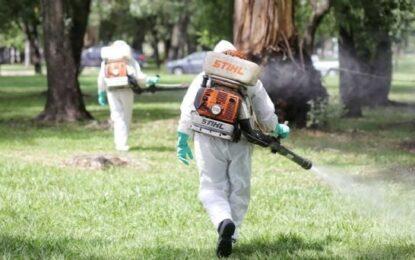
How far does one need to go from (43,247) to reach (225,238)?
62.4 inches

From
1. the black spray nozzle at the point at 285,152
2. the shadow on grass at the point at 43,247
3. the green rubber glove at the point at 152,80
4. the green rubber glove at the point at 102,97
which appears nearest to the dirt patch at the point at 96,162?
the green rubber glove at the point at 152,80

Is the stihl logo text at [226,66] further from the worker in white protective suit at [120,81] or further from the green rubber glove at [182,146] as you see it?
the worker in white protective suit at [120,81]

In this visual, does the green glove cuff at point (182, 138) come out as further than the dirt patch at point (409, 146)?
No

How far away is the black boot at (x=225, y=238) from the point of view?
6273 mm

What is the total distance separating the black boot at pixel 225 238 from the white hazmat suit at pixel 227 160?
336 mm

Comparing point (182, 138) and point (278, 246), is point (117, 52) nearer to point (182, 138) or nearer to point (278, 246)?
point (182, 138)

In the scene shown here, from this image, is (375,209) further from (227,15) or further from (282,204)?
(227,15)

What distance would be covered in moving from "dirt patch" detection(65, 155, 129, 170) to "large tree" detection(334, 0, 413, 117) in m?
8.42

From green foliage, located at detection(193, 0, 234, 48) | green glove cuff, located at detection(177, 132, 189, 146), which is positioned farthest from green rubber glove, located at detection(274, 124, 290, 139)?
green foliage, located at detection(193, 0, 234, 48)

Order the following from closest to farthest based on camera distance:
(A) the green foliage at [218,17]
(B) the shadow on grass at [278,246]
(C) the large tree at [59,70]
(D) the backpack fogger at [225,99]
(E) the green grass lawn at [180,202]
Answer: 1. (D) the backpack fogger at [225,99]
2. (B) the shadow on grass at [278,246]
3. (E) the green grass lawn at [180,202]
4. (C) the large tree at [59,70]
5. (A) the green foliage at [218,17]

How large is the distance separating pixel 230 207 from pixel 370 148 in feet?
30.5

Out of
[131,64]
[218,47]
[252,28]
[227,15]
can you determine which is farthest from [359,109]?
[218,47]

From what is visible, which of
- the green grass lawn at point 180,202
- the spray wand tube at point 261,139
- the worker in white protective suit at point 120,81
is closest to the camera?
the spray wand tube at point 261,139

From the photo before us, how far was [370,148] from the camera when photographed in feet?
51.3
